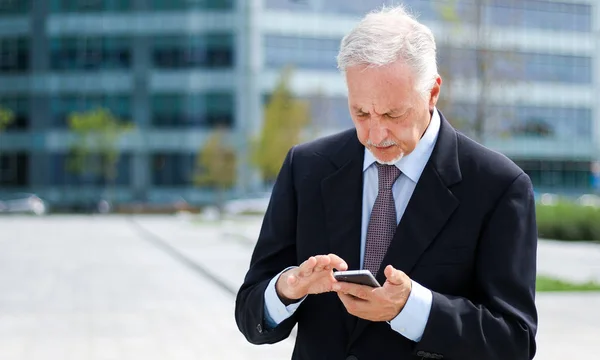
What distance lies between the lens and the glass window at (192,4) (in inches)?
2435

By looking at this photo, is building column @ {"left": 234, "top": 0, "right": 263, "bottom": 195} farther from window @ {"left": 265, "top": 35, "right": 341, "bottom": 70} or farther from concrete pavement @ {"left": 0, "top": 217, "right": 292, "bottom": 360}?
Result: concrete pavement @ {"left": 0, "top": 217, "right": 292, "bottom": 360}

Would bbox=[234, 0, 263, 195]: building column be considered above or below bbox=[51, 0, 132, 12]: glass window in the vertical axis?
below

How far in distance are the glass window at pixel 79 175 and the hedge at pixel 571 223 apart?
38.4m

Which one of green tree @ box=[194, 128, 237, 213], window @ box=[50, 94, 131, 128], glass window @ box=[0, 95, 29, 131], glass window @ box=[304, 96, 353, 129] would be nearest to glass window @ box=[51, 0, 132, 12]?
window @ box=[50, 94, 131, 128]

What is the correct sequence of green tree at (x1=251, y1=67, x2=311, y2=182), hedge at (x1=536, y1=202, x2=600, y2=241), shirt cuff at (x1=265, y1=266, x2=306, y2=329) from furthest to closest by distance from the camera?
green tree at (x1=251, y1=67, x2=311, y2=182), hedge at (x1=536, y1=202, x2=600, y2=241), shirt cuff at (x1=265, y1=266, x2=306, y2=329)

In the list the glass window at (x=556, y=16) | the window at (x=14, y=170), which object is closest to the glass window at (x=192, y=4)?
the window at (x=14, y=170)

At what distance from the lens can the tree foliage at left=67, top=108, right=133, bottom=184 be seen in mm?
59312

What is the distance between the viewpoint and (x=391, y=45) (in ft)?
7.71

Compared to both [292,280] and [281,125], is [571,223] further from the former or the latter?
[292,280]

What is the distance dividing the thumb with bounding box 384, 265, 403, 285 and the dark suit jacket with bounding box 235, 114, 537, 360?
15 cm

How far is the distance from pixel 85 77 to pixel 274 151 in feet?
57.6

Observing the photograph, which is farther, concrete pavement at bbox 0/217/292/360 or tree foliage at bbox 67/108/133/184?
tree foliage at bbox 67/108/133/184

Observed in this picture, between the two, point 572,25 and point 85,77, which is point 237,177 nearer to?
point 85,77

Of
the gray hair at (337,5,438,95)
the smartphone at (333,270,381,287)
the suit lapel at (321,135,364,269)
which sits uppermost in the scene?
the gray hair at (337,5,438,95)
